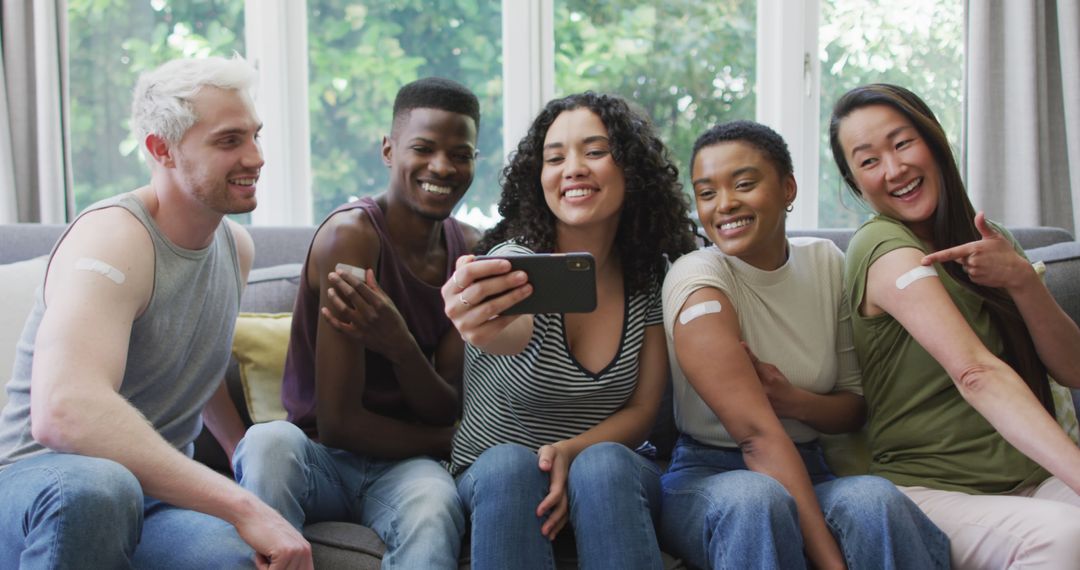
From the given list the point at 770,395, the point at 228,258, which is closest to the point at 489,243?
the point at 228,258

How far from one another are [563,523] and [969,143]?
7.01 ft

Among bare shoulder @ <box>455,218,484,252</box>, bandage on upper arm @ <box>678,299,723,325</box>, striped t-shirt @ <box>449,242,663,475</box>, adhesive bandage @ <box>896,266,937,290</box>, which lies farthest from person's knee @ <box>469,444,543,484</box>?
adhesive bandage @ <box>896,266,937,290</box>

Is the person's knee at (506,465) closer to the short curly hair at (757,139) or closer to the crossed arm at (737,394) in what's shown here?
the crossed arm at (737,394)

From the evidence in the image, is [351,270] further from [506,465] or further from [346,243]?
[506,465]

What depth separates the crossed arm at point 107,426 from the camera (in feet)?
4.13

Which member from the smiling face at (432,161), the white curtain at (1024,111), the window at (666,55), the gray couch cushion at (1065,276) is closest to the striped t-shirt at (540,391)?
the smiling face at (432,161)

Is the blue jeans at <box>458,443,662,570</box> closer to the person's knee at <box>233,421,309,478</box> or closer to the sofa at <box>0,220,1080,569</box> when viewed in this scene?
the person's knee at <box>233,421,309,478</box>

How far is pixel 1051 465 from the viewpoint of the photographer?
1360 mm

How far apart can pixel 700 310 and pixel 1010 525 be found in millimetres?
555

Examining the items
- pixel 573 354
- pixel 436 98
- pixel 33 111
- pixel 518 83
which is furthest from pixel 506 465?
pixel 33 111

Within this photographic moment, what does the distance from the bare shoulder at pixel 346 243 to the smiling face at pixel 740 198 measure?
0.62 meters

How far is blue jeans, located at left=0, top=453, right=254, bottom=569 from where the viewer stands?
1168 millimetres

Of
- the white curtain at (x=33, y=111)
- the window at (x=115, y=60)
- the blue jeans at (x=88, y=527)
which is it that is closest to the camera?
the blue jeans at (x=88, y=527)

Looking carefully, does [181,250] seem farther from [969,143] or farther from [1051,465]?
[969,143]
